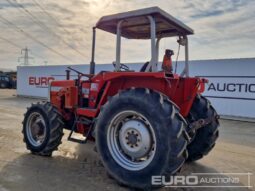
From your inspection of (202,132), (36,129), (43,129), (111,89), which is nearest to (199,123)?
(202,132)

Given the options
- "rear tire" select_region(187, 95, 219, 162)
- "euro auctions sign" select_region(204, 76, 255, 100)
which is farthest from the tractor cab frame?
"euro auctions sign" select_region(204, 76, 255, 100)

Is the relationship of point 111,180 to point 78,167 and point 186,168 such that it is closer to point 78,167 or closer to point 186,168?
point 78,167

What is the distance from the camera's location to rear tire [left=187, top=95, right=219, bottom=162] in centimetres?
525

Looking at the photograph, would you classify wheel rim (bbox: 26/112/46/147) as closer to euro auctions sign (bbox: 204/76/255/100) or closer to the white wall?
the white wall

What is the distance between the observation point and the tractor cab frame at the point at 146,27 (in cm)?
432

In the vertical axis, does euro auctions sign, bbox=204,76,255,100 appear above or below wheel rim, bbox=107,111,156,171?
above

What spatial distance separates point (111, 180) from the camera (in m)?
4.29

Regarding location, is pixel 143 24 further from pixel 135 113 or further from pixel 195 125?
pixel 195 125

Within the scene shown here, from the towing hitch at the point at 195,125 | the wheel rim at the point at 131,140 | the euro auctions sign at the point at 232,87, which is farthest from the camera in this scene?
the euro auctions sign at the point at 232,87

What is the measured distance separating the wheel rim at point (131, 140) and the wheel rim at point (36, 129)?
5.78 ft

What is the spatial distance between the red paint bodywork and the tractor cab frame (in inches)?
9.3

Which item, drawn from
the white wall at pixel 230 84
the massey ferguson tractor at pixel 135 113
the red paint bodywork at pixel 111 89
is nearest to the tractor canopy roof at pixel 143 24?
the massey ferguson tractor at pixel 135 113

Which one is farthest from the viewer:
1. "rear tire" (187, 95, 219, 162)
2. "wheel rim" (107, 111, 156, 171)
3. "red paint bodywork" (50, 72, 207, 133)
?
"rear tire" (187, 95, 219, 162)

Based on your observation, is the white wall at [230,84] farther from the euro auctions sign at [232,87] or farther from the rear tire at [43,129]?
the rear tire at [43,129]
